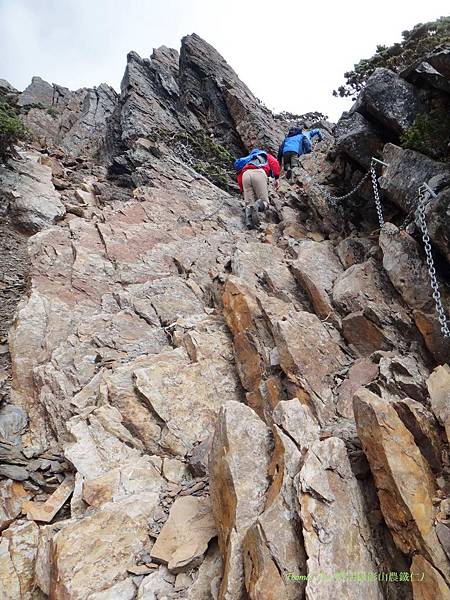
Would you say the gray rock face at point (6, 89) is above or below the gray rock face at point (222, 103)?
below

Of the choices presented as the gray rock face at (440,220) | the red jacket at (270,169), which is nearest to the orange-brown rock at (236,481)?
the gray rock face at (440,220)

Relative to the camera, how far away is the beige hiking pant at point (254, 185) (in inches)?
666

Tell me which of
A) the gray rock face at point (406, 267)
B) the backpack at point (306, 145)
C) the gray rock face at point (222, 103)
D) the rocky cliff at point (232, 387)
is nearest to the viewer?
the rocky cliff at point (232, 387)

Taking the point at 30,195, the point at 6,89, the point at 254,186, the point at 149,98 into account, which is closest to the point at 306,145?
the point at 254,186

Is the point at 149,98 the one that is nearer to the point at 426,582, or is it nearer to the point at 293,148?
the point at 293,148

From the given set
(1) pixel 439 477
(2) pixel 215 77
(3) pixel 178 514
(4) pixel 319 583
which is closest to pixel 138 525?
(3) pixel 178 514

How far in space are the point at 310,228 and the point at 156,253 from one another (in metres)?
5.95

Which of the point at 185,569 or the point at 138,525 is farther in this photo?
the point at 138,525

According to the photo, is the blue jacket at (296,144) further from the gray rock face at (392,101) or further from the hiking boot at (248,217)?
the gray rock face at (392,101)

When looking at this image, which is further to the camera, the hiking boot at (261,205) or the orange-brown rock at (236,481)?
the hiking boot at (261,205)

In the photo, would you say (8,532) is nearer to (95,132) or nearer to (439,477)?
(439,477)

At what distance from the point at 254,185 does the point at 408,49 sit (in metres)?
7.35

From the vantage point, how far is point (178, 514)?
21.1 ft

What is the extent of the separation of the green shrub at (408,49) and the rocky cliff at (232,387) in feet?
8.61
